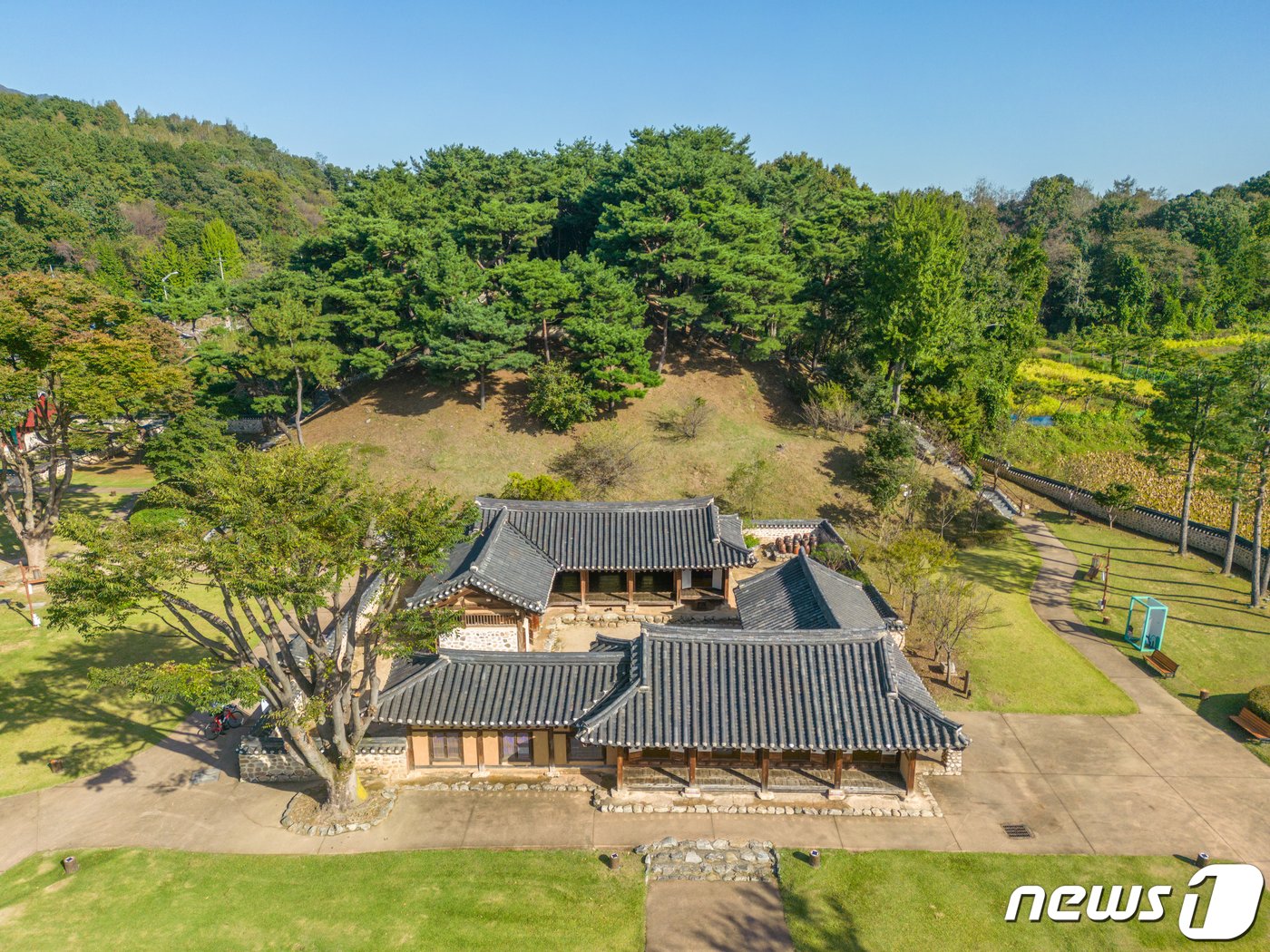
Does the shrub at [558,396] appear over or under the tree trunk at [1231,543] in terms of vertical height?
over

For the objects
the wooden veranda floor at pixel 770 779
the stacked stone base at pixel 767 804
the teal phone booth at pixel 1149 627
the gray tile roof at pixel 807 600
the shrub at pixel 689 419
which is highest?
the shrub at pixel 689 419

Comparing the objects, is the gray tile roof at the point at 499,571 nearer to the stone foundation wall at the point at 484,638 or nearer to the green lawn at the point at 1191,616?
the stone foundation wall at the point at 484,638

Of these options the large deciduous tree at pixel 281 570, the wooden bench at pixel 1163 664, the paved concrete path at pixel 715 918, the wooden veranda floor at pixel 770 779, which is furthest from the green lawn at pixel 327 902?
the wooden bench at pixel 1163 664

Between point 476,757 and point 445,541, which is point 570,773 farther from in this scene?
point 445,541

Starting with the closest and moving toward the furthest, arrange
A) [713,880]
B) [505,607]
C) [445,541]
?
[713,880] → [445,541] → [505,607]

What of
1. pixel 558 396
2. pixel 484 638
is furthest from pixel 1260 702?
pixel 558 396

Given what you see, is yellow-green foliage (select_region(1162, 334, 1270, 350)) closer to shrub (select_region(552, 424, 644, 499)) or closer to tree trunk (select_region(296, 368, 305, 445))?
shrub (select_region(552, 424, 644, 499))

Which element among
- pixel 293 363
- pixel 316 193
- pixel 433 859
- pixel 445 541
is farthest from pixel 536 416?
pixel 316 193
